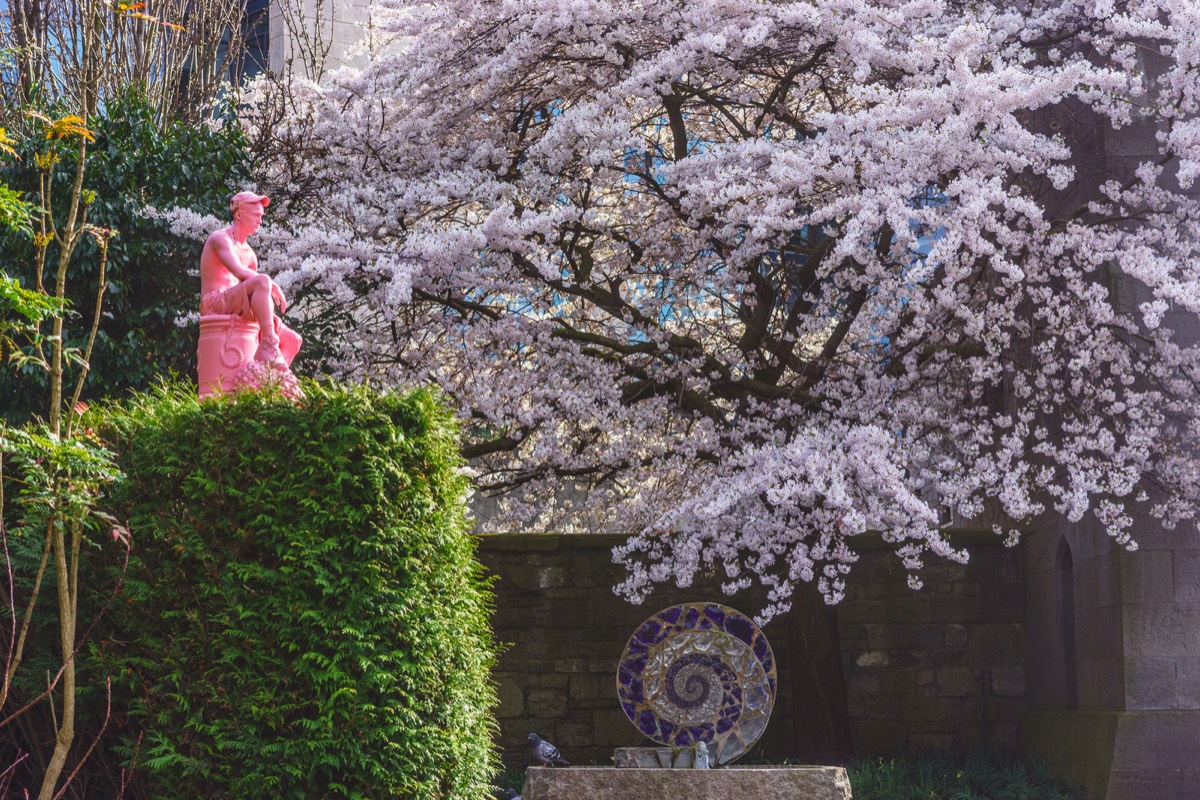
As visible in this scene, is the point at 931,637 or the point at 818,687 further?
the point at 931,637

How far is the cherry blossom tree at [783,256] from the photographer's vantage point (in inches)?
318

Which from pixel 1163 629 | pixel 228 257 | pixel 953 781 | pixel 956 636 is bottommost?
pixel 953 781

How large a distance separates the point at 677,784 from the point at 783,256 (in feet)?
16.7

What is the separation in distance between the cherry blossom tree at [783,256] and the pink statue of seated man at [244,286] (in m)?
1.44

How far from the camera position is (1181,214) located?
855cm

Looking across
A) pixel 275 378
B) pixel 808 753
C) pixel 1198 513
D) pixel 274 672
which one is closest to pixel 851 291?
pixel 1198 513

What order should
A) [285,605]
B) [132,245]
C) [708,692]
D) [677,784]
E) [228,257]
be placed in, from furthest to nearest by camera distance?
[132,245], [708,692], [228,257], [677,784], [285,605]

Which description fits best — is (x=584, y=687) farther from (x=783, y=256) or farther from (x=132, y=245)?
(x=132, y=245)

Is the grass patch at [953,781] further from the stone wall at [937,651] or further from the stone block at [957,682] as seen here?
the stone block at [957,682]

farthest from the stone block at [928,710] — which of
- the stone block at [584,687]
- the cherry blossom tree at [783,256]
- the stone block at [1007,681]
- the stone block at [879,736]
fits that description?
the stone block at [584,687]

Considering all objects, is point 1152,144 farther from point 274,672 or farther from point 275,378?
point 274,672

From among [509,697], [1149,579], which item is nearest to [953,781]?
[1149,579]

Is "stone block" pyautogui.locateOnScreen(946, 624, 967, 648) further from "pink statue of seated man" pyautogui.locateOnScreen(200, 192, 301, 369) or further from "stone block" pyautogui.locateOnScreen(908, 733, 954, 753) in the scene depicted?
"pink statue of seated man" pyautogui.locateOnScreen(200, 192, 301, 369)

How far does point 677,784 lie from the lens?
5.82 metres
